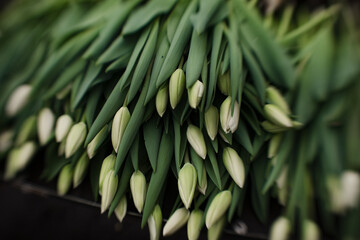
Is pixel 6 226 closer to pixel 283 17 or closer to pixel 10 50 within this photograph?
pixel 10 50

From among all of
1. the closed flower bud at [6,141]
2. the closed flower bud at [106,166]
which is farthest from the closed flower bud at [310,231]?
the closed flower bud at [6,141]

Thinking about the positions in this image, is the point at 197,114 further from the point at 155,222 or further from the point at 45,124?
the point at 45,124

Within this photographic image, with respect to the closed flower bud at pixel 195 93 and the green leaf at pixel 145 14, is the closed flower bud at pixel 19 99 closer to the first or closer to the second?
the green leaf at pixel 145 14

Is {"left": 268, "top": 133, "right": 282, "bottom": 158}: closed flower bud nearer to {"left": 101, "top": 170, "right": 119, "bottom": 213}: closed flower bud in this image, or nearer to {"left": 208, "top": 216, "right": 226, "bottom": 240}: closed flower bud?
{"left": 208, "top": 216, "right": 226, "bottom": 240}: closed flower bud

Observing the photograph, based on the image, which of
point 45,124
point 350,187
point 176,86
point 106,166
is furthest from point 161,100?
point 350,187

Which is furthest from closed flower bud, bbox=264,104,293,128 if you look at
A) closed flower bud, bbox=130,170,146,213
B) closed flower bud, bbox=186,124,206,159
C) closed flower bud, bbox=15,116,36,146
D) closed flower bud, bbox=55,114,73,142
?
closed flower bud, bbox=15,116,36,146

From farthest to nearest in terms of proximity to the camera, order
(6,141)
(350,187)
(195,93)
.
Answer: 1. (6,141)
2. (350,187)
3. (195,93)
